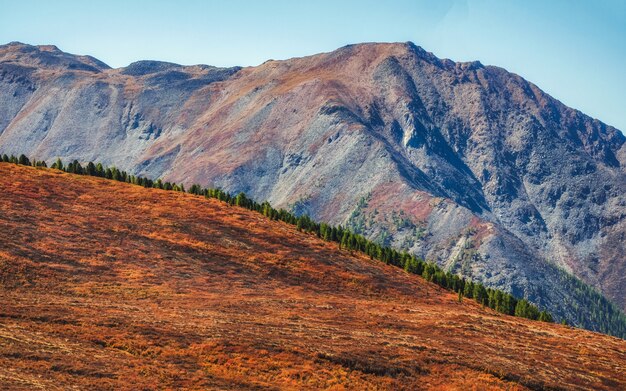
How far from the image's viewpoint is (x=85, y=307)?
175 feet

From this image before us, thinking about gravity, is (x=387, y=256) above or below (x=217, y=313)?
above

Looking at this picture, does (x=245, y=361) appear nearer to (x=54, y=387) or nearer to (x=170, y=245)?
(x=54, y=387)

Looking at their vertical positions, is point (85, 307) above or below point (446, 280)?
below

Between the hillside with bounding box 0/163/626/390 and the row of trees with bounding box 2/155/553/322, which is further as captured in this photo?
the row of trees with bounding box 2/155/553/322

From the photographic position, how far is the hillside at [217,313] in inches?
1727

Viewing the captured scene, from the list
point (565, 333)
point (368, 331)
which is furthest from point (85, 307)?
point (565, 333)

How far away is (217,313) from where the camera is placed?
2306 inches

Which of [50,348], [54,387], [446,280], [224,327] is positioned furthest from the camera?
[446,280]

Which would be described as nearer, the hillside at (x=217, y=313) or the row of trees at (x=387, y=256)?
the hillside at (x=217, y=313)

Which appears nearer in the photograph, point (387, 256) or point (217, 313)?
point (217, 313)

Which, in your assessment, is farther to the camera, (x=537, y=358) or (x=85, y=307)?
(x=537, y=358)

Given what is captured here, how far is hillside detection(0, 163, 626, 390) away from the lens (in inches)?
1727

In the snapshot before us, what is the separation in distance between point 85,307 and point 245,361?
1614cm

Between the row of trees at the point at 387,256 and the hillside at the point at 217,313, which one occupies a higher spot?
the row of trees at the point at 387,256
